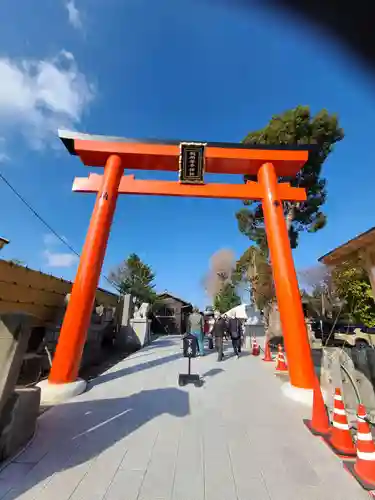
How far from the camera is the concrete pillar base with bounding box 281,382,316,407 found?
4.42 meters

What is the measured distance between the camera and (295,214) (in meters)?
16.1

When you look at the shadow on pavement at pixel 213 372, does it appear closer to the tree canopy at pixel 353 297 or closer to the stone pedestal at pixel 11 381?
the stone pedestal at pixel 11 381

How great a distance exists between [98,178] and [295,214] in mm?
13431

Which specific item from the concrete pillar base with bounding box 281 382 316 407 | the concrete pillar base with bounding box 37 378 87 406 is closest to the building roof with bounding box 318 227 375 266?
the concrete pillar base with bounding box 281 382 316 407

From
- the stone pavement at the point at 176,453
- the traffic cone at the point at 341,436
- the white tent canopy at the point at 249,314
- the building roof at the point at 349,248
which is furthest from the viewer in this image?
the white tent canopy at the point at 249,314

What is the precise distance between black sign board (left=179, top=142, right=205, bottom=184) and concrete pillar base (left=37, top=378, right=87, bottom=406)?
5.37m

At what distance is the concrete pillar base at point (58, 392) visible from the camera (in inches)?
170

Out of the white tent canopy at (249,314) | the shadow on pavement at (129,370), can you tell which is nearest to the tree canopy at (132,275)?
the white tent canopy at (249,314)

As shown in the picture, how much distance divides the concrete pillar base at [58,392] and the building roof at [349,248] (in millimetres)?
5983

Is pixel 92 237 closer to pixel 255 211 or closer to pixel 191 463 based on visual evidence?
pixel 191 463

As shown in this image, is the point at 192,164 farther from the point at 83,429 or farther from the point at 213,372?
the point at 83,429

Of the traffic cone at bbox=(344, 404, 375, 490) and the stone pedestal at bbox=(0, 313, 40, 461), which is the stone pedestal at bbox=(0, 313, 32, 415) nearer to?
the stone pedestal at bbox=(0, 313, 40, 461)

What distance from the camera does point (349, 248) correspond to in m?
5.22

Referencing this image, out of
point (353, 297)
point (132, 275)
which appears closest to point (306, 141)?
point (353, 297)
